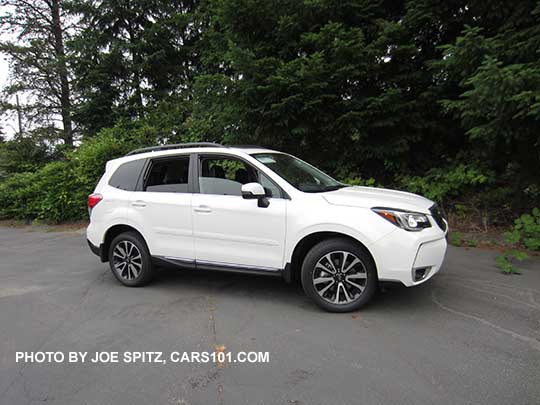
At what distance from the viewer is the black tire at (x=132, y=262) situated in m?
4.66

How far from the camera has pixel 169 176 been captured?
4641 millimetres

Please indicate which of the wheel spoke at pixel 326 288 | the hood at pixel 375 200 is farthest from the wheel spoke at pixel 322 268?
the hood at pixel 375 200

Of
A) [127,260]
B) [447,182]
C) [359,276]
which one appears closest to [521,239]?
[447,182]

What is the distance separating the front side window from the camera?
13.5 ft

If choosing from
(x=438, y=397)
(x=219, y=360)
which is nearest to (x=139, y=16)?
(x=219, y=360)

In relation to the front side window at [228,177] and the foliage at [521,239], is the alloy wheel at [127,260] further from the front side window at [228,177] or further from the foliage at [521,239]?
the foliage at [521,239]

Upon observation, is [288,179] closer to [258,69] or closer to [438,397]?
[438,397]

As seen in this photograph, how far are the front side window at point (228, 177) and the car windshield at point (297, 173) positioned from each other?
179 mm

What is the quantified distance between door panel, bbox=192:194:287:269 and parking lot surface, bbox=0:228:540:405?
20.2 inches

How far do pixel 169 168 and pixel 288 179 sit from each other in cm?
159

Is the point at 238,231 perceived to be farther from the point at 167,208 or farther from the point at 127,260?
the point at 127,260

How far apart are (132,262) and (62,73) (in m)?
13.2

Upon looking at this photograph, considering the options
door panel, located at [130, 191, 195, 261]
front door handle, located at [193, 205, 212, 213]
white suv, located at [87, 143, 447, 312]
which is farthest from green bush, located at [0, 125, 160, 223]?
front door handle, located at [193, 205, 212, 213]

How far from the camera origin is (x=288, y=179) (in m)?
4.11
